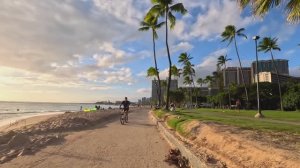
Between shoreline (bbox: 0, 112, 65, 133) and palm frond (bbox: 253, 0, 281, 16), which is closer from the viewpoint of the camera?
palm frond (bbox: 253, 0, 281, 16)

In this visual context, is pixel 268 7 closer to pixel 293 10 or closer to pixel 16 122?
pixel 293 10

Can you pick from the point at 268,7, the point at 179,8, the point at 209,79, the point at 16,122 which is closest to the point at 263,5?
the point at 268,7

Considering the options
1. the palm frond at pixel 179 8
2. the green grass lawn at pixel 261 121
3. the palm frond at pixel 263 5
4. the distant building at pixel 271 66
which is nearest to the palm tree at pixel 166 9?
the palm frond at pixel 179 8

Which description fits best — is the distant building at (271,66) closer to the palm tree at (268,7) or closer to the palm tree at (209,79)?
the palm tree at (209,79)

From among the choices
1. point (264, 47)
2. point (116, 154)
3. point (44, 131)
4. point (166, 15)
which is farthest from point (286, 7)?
point (264, 47)

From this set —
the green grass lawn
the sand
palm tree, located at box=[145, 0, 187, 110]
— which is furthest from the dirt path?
palm tree, located at box=[145, 0, 187, 110]

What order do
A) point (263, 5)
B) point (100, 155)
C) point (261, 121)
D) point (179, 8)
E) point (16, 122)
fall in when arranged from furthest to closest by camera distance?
point (179, 8) → point (16, 122) → point (261, 121) → point (263, 5) → point (100, 155)

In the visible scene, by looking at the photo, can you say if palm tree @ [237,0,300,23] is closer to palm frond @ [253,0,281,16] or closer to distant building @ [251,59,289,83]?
palm frond @ [253,0,281,16]

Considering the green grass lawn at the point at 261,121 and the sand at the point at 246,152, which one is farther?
the green grass lawn at the point at 261,121

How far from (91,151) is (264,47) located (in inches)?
2008

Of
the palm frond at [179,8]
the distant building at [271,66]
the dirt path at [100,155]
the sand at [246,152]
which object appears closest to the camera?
the sand at [246,152]

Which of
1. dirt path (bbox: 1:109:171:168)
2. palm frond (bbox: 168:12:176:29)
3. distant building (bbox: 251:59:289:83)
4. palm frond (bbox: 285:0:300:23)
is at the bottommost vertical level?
dirt path (bbox: 1:109:171:168)

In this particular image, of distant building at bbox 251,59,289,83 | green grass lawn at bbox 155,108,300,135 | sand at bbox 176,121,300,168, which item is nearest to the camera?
sand at bbox 176,121,300,168

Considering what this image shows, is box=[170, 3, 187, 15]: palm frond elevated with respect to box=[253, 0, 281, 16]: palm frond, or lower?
elevated
